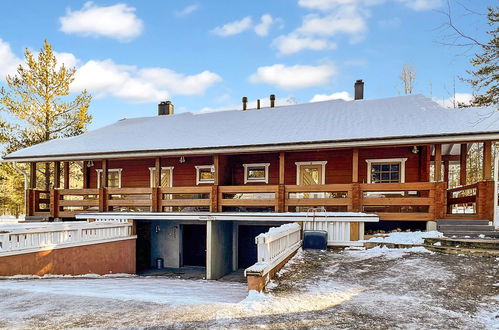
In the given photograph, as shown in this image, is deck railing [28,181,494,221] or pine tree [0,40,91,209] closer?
deck railing [28,181,494,221]

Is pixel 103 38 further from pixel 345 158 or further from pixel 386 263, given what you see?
pixel 386 263

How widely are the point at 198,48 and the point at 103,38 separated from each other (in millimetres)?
6647

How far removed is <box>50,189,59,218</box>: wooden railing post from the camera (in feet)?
50.1

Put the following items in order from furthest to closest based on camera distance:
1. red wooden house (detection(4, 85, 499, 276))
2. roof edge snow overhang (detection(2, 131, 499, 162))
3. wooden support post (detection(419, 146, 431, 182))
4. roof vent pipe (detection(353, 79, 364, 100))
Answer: roof vent pipe (detection(353, 79, 364, 100)) → wooden support post (detection(419, 146, 431, 182)) → red wooden house (detection(4, 85, 499, 276)) → roof edge snow overhang (detection(2, 131, 499, 162))

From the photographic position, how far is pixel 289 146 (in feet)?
39.9

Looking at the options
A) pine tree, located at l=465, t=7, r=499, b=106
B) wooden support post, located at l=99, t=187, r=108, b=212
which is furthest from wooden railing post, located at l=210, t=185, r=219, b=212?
pine tree, located at l=465, t=7, r=499, b=106

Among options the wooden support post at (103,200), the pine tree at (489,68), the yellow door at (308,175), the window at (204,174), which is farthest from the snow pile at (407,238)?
the wooden support post at (103,200)

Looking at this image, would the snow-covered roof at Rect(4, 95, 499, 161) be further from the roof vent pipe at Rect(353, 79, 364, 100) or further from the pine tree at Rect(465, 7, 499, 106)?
the pine tree at Rect(465, 7, 499, 106)

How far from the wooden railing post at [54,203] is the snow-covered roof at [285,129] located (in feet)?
5.23

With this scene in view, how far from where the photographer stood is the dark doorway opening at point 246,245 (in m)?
14.8

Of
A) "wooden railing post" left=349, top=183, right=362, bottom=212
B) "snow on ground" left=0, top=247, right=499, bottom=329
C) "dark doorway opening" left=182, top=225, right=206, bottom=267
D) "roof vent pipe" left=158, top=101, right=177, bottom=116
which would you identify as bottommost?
"dark doorway opening" left=182, top=225, right=206, bottom=267

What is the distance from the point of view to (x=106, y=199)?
1462cm

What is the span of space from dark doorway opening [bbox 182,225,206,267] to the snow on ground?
8.19m

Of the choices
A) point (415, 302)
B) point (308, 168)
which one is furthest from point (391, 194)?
point (415, 302)
